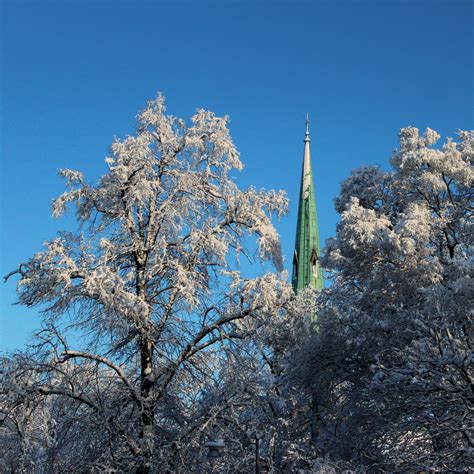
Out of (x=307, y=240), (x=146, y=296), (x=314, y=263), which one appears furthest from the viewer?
(x=307, y=240)

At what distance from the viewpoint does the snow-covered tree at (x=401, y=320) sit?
12357 millimetres

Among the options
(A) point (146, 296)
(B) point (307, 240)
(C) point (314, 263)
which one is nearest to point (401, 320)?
(A) point (146, 296)

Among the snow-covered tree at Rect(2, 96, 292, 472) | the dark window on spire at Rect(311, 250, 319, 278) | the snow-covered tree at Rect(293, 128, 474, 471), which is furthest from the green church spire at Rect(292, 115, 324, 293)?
the snow-covered tree at Rect(2, 96, 292, 472)

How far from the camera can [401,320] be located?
15.0 m


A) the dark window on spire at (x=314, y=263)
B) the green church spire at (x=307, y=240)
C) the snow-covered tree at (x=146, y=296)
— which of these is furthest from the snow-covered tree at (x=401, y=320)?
the dark window on spire at (x=314, y=263)

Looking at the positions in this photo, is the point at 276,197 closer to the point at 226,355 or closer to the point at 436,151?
the point at 226,355

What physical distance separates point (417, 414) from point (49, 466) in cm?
651

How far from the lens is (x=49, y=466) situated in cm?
1226

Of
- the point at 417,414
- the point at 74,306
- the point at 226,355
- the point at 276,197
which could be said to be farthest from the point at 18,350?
the point at 417,414

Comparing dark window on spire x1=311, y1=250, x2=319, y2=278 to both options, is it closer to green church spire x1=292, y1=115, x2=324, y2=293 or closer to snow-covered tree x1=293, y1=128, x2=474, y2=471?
green church spire x1=292, y1=115, x2=324, y2=293

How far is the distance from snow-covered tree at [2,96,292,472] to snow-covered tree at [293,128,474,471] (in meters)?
2.94

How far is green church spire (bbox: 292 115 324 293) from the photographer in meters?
Result: 44.7

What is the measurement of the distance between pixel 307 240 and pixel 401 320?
104ft

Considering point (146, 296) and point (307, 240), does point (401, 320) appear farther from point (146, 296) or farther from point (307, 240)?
point (307, 240)
